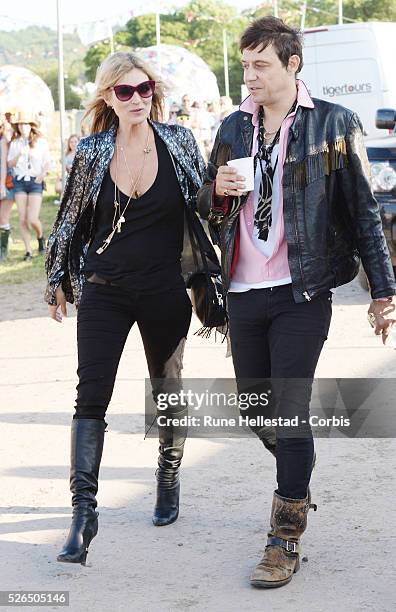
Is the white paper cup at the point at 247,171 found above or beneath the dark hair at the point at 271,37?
beneath

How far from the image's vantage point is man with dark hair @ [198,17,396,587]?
414 cm

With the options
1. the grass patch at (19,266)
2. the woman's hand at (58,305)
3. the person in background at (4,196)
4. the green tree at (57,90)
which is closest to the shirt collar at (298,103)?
the woman's hand at (58,305)

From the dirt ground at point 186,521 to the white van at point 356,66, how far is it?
39.4 feet

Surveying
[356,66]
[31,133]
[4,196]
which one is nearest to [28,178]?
[4,196]

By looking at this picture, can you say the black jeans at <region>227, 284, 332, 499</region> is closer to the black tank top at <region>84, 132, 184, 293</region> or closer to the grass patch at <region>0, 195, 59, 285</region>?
the black tank top at <region>84, 132, 184, 293</region>

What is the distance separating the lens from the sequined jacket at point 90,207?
462 cm

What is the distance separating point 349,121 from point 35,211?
37.4 ft

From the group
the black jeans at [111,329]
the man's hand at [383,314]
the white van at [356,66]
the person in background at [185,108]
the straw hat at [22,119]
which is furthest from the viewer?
the person in background at [185,108]

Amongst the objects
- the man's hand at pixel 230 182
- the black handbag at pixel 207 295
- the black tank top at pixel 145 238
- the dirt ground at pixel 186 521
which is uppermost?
the man's hand at pixel 230 182

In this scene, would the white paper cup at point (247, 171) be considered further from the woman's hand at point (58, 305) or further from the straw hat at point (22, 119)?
the straw hat at point (22, 119)

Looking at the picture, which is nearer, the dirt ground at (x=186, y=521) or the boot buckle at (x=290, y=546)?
the dirt ground at (x=186, y=521)

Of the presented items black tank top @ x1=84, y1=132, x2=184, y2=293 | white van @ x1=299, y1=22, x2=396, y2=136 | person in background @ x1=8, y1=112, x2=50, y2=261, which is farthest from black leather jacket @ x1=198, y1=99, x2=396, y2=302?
white van @ x1=299, y1=22, x2=396, y2=136

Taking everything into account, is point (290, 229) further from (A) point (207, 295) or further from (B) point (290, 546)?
(B) point (290, 546)

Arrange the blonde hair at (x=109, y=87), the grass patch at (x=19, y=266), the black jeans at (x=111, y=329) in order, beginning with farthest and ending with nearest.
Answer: the grass patch at (x=19, y=266), the blonde hair at (x=109, y=87), the black jeans at (x=111, y=329)
